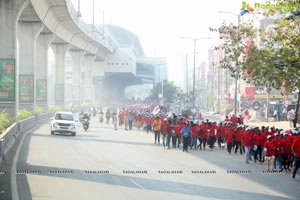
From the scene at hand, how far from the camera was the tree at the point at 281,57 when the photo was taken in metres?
26.3

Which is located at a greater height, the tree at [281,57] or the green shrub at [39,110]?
the tree at [281,57]

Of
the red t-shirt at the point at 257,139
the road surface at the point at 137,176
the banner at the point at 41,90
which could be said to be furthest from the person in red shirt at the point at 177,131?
the banner at the point at 41,90

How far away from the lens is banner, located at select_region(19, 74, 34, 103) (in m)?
50.7

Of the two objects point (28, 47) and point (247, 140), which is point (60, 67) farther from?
point (247, 140)

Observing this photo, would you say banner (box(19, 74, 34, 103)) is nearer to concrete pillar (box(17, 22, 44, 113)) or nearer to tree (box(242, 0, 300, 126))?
concrete pillar (box(17, 22, 44, 113))

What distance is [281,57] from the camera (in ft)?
89.2

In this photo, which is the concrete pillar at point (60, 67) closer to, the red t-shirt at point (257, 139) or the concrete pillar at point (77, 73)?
the concrete pillar at point (77, 73)

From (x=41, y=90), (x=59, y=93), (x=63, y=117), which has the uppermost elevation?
(x=41, y=90)

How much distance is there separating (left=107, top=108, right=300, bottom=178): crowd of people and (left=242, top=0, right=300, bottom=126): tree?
2.36 meters

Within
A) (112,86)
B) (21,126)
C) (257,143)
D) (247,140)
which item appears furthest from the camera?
(112,86)

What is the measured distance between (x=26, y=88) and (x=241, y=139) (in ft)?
86.5

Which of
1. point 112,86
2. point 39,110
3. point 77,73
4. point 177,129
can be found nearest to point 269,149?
point 177,129

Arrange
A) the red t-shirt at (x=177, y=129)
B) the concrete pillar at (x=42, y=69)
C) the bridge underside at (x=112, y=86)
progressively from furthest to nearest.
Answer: the bridge underside at (x=112, y=86) → the concrete pillar at (x=42, y=69) → the red t-shirt at (x=177, y=129)

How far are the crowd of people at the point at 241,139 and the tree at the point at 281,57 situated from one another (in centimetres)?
236
